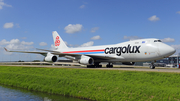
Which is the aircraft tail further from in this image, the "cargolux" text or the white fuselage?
the "cargolux" text

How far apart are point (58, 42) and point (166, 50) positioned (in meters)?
30.0

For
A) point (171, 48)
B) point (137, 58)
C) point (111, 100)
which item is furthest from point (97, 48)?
point (111, 100)

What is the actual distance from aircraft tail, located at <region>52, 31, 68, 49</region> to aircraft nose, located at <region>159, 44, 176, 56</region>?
88.4 feet

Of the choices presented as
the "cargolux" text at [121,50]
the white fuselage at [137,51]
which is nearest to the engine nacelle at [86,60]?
the white fuselage at [137,51]

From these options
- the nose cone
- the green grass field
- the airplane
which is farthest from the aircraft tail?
the nose cone

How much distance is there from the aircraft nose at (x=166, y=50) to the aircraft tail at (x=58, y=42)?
26942 mm

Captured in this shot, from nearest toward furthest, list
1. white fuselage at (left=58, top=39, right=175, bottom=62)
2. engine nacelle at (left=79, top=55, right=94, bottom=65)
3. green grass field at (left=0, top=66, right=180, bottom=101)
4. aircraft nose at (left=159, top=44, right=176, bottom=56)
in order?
green grass field at (left=0, top=66, right=180, bottom=101), aircraft nose at (left=159, top=44, right=176, bottom=56), white fuselage at (left=58, top=39, right=175, bottom=62), engine nacelle at (left=79, top=55, right=94, bottom=65)

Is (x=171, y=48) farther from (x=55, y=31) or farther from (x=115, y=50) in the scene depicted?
(x=55, y=31)

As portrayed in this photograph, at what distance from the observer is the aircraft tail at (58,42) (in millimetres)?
45312

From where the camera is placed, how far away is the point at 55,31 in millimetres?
47031

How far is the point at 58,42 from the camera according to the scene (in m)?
46.2

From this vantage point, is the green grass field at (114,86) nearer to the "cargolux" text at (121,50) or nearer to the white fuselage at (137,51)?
the white fuselage at (137,51)

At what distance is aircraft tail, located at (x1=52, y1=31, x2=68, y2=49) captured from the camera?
1784 inches

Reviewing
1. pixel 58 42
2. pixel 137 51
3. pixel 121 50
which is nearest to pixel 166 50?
pixel 137 51
